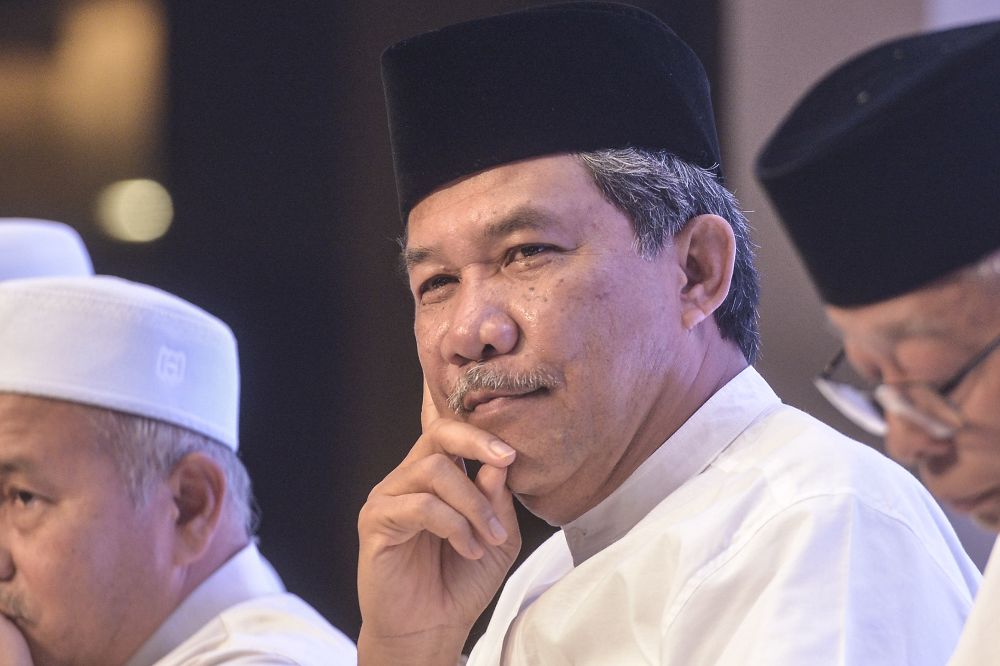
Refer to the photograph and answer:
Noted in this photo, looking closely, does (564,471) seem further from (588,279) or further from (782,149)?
(782,149)

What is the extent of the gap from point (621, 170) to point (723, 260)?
0.78 ft

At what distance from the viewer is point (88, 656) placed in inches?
110

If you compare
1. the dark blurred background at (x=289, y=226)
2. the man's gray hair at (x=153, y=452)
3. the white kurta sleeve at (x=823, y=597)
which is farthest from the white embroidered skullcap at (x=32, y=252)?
the white kurta sleeve at (x=823, y=597)

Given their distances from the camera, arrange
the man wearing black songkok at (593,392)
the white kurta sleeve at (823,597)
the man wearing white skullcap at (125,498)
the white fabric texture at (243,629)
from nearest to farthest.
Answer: the white kurta sleeve at (823,597)
the man wearing black songkok at (593,392)
the white fabric texture at (243,629)
the man wearing white skullcap at (125,498)

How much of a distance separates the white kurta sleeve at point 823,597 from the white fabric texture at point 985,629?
0.33 meters

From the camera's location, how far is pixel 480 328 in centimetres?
212

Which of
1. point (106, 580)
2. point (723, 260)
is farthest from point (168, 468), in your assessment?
point (723, 260)

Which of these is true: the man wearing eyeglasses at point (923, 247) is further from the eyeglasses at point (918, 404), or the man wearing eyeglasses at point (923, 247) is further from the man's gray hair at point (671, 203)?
the man's gray hair at point (671, 203)

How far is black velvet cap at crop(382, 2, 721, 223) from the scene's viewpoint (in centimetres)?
225

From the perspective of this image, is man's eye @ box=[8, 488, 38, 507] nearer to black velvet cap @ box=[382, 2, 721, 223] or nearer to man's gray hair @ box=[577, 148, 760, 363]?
black velvet cap @ box=[382, 2, 721, 223]

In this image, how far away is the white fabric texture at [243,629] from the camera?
263 centimetres

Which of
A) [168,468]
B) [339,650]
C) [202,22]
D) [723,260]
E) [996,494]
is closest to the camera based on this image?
[996,494]

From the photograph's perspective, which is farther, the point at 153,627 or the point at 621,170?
the point at 153,627

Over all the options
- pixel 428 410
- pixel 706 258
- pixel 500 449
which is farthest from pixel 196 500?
pixel 706 258
